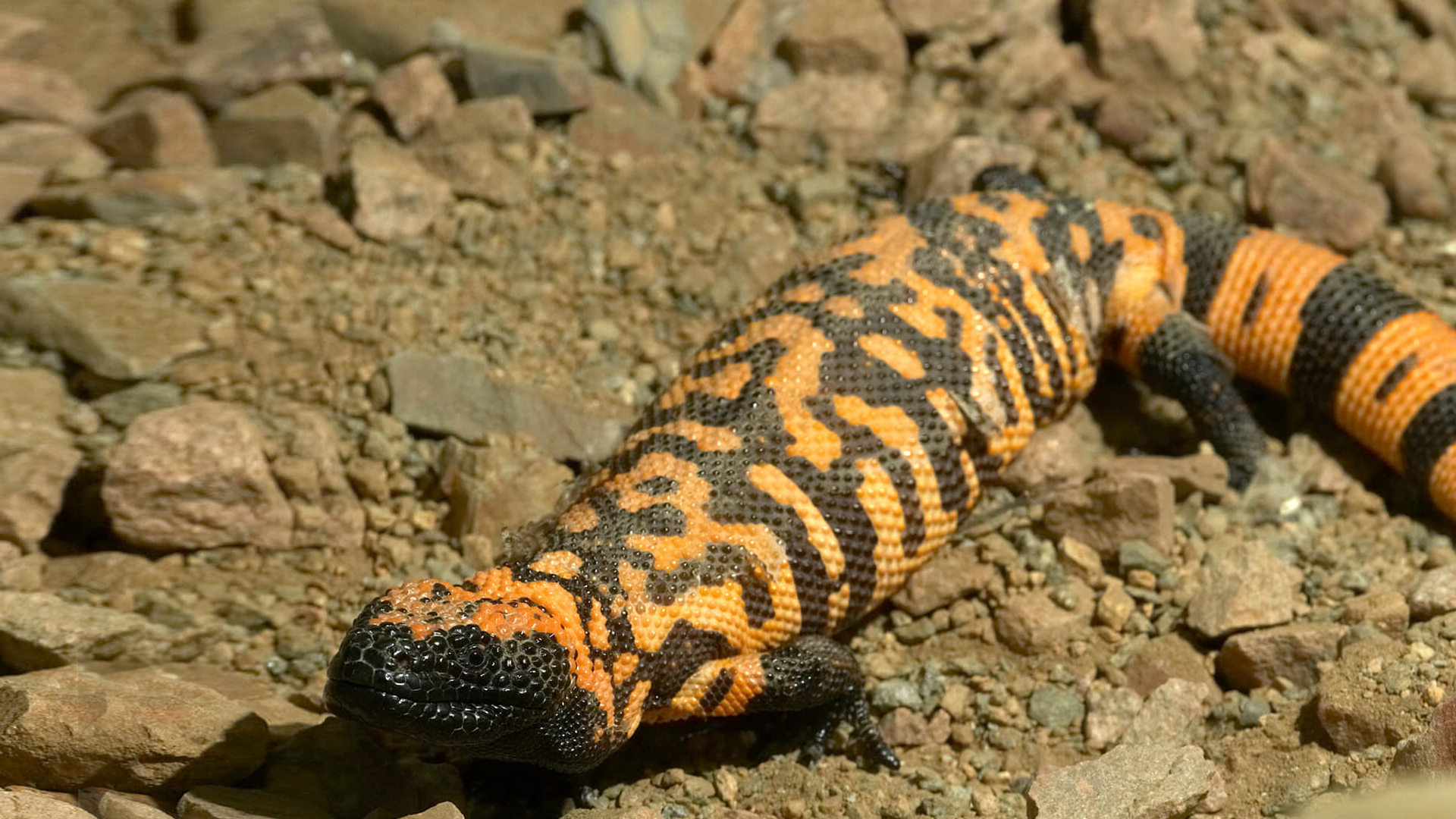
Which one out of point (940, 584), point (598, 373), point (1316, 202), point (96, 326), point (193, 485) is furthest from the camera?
point (1316, 202)

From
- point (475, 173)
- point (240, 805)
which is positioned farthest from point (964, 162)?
point (240, 805)

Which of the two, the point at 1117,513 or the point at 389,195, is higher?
the point at 389,195

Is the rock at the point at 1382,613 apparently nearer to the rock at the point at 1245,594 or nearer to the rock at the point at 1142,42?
the rock at the point at 1245,594

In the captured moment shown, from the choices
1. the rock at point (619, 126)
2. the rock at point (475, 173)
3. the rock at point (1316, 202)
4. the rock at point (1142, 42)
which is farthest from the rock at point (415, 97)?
the rock at point (1316, 202)

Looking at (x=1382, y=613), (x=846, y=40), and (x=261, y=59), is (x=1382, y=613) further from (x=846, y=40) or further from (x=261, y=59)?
(x=261, y=59)

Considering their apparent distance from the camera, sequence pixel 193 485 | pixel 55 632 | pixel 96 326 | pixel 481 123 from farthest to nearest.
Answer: pixel 481 123 → pixel 96 326 → pixel 193 485 → pixel 55 632

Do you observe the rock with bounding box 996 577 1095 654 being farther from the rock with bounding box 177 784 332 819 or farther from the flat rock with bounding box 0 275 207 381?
the flat rock with bounding box 0 275 207 381
